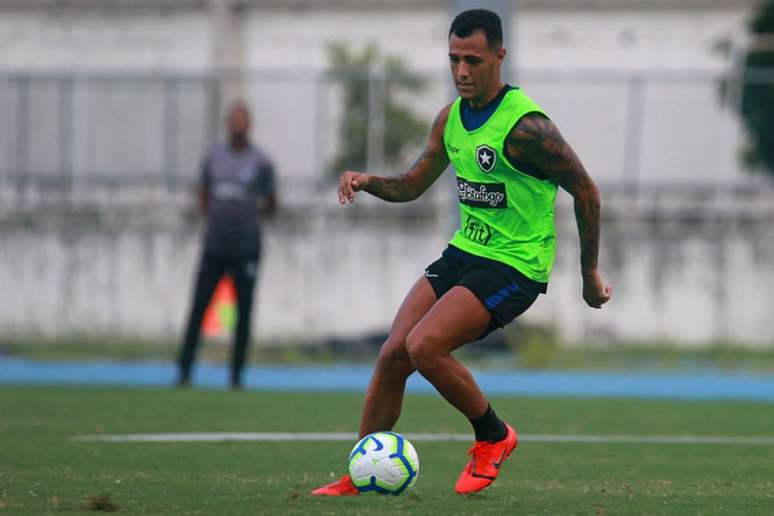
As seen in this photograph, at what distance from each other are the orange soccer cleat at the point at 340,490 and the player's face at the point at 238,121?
7023mm

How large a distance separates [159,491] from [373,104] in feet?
49.2

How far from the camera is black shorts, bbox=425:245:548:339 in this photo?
6738mm

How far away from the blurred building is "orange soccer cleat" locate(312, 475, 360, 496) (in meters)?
13.3

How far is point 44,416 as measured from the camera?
1073cm

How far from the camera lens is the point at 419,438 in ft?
31.5

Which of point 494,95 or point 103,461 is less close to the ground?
point 494,95

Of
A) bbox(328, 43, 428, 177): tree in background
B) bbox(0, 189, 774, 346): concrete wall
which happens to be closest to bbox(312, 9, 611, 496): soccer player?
bbox(0, 189, 774, 346): concrete wall

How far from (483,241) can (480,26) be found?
979 mm

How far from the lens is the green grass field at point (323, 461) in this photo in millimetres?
6414

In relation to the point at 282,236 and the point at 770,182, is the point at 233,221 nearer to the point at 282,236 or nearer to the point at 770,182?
the point at 282,236

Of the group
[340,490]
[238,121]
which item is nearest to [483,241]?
[340,490]

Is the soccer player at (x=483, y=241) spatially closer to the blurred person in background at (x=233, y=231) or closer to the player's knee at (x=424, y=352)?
the player's knee at (x=424, y=352)

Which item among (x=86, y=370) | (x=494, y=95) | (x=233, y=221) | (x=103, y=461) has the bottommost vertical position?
(x=86, y=370)

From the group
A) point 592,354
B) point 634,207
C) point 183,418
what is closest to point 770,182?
point 634,207
